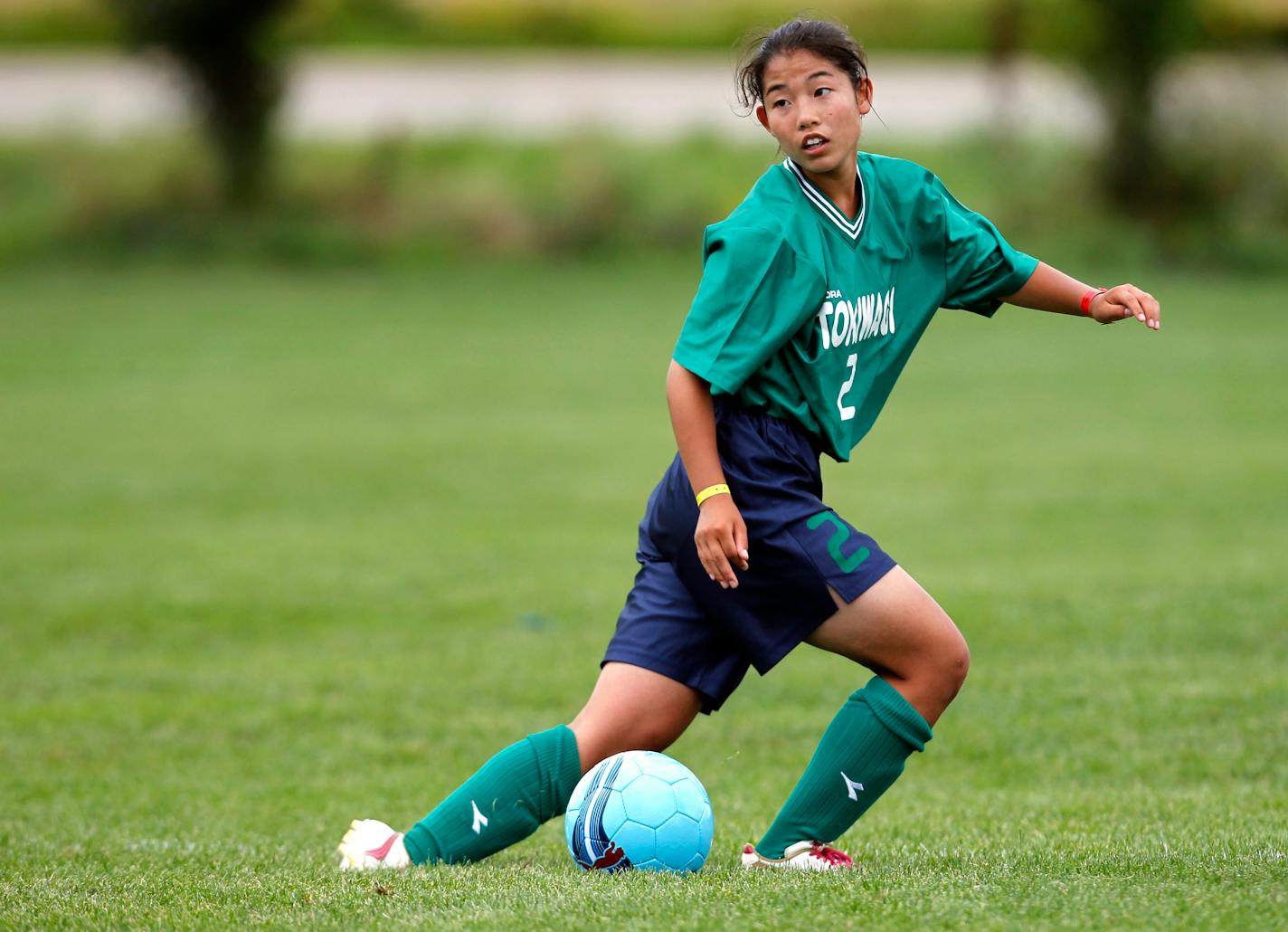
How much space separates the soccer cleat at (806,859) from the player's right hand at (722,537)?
0.74 metres

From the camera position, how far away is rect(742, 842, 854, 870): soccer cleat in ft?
13.3

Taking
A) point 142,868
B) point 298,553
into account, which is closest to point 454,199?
point 298,553

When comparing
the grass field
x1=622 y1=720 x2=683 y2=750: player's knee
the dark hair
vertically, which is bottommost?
the grass field

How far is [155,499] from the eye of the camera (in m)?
12.7

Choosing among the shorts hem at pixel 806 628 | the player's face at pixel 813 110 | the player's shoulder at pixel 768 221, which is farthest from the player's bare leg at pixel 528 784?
the player's face at pixel 813 110

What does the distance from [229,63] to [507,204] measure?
4839mm

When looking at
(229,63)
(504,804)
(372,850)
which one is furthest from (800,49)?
(229,63)

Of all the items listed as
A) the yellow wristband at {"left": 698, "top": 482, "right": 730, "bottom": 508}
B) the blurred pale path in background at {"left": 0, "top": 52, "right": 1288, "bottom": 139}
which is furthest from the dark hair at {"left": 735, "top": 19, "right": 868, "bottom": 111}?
the blurred pale path in background at {"left": 0, "top": 52, "right": 1288, "bottom": 139}

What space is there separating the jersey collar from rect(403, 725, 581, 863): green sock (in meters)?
1.44

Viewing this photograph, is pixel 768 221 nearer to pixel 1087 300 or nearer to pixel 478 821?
pixel 1087 300

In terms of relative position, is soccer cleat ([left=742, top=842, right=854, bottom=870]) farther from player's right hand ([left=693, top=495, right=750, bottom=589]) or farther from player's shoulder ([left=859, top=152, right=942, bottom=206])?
player's shoulder ([left=859, top=152, right=942, bottom=206])

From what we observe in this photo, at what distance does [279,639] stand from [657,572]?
5.00m

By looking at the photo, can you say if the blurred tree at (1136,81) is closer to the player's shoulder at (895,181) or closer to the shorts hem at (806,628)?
the player's shoulder at (895,181)

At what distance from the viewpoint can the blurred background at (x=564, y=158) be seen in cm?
2558
